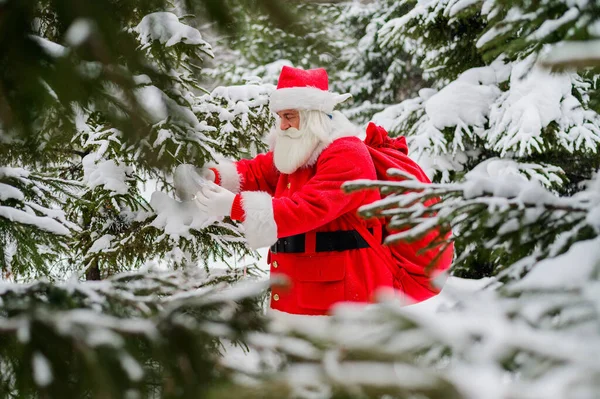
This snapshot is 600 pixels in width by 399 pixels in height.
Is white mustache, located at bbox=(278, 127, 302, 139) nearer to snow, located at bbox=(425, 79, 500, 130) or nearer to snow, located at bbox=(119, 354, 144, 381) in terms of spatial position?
snow, located at bbox=(119, 354, 144, 381)

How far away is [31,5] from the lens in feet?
3.43

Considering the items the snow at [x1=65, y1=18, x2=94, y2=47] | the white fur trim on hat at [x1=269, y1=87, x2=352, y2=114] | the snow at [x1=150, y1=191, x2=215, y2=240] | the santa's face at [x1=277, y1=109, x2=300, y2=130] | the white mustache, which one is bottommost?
the snow at [x1=150, y1=191, x2=215, y2=240]

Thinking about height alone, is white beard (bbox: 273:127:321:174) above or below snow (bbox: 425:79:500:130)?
below

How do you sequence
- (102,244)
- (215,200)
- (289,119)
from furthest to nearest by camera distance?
1. (102,244)
2. (289,119)
3. (215,200)

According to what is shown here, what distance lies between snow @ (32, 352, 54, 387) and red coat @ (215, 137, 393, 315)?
167 cm

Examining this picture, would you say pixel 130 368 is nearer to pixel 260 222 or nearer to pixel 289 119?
pixel 260 222

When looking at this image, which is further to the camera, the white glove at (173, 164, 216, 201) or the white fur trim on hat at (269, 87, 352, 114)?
the white fur trim on hat at (269, 87, 352, 114)

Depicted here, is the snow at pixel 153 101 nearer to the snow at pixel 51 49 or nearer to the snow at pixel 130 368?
the snow at pixel 51 49

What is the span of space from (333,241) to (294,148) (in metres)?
0.55

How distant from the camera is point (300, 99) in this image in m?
2.95

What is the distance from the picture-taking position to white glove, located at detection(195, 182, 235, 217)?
8.62 feet

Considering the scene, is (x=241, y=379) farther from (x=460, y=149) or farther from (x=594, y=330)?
(x=460, y=149)

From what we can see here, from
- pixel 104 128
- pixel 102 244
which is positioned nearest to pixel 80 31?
pixel 104 128

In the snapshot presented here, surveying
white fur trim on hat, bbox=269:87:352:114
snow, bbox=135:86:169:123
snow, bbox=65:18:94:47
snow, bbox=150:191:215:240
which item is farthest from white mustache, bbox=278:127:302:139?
snow, bbox=65:18:94:47
